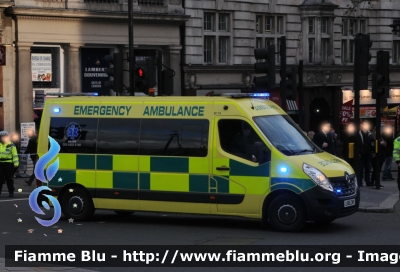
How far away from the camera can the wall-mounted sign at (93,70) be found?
3322 centimetres

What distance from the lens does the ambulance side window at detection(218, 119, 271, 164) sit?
14578 mm

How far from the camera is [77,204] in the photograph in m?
16.1

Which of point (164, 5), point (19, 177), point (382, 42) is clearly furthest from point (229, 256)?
point (382, 42)

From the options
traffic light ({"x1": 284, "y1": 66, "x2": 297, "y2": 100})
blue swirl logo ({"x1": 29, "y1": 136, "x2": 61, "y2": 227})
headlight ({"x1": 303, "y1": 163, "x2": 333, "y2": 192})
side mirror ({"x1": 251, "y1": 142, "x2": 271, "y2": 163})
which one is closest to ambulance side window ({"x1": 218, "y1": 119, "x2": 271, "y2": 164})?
side mirror ({"x1": 251, "y1": 142, "x2": 271, "y2": 163})

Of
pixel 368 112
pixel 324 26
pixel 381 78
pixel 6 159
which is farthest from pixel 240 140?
pixel 368 112

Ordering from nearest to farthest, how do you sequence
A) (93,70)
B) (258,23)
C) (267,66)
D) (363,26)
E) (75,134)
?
(75,134) → (267,66) → (93,70) → (258,23) → (363,26)

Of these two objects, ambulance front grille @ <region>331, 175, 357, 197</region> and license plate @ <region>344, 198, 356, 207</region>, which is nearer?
ambulance front grille @ <region>331, 175, 357, 197</region>

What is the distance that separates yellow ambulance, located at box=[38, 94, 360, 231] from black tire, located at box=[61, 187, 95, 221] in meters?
0.02

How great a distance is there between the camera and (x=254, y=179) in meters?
14.6

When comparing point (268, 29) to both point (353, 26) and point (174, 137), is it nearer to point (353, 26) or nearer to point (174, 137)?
point (353, 26)

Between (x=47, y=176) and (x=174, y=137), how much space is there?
8.29 feet

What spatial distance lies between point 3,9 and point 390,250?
20717 mm

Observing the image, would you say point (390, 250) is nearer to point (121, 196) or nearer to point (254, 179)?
point (254, 179)

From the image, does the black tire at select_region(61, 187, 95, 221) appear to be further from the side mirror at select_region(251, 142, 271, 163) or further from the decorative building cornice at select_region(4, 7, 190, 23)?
the decorative building cornice at select_region(4, 7, 190, 23)
